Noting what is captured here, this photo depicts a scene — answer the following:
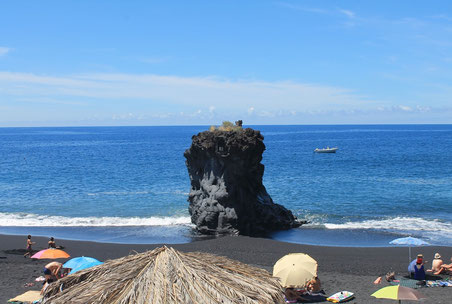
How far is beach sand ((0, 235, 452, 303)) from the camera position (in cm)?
1830

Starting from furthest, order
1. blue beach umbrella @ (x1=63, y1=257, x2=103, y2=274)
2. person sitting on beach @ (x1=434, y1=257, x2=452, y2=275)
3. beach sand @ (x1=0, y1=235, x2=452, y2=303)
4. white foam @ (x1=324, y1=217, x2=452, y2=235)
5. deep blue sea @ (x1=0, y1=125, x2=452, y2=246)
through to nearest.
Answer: white foam @ (x1=324, y1=217, x2=452, y2=235)
deep blue sea @ (x1=0, y1=125, x2=452, y2=246)
person sitting on beach @ (x1=434, y1=257, x2=452, y2=275)
beach sand @ (x1=0, y1=235, x2=452, y2=303)
blue beach umbrella @ (x1=63, y1=257, x2=103, y2=274)

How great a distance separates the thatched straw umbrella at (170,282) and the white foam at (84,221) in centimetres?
2401

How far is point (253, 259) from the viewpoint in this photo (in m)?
23.7

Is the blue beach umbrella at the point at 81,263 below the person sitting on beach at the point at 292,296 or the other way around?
the other way around

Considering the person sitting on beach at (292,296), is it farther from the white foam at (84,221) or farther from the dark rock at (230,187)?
the white foam at (84,221)

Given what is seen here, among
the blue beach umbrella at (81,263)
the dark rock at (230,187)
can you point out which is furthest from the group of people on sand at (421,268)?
the dark rock at (230,187)

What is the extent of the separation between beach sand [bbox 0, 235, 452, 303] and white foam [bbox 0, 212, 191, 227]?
5.88 m

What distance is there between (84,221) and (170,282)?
2881 cm

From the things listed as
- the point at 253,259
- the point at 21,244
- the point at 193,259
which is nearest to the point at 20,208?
the point at 21,244

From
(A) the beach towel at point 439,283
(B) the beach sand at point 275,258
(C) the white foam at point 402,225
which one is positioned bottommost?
(C) the white foam at point 402,225

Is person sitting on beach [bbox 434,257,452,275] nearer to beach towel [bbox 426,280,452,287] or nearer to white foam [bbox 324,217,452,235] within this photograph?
beach towel [bbox 426,280,452,287]

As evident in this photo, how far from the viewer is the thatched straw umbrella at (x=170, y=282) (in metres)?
9.16

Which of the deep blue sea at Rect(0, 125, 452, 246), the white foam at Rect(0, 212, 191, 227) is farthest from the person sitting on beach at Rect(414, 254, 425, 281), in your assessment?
the white foam at Rect(0, 212, 191, 227)

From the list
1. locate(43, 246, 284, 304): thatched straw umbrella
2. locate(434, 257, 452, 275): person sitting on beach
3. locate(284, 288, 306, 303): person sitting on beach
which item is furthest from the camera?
locate(434, 257, 452, 275): person sitting on beach
